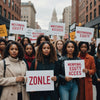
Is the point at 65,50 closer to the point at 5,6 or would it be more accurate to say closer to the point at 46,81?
the point at 46,81

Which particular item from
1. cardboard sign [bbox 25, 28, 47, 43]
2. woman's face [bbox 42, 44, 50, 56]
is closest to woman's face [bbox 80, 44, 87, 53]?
woman's face [bbox 42, 44, 50, 56]

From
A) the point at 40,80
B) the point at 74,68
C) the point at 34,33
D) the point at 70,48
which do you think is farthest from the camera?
the point at 34,33

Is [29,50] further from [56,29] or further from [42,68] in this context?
[56,29]

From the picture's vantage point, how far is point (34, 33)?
8.64m

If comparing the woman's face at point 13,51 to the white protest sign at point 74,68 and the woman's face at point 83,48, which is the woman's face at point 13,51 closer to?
the white protest sign at point 74,68

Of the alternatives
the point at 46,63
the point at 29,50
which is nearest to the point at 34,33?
the point at 29,50

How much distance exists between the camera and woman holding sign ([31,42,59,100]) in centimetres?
316

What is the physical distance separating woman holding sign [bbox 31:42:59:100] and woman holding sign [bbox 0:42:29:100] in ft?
0.83

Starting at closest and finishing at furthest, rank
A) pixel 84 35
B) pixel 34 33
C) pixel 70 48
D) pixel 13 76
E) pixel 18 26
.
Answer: pixel 13 76
pixel 70 48
pixel 84 35
pixel 18 26
pixel 34 33

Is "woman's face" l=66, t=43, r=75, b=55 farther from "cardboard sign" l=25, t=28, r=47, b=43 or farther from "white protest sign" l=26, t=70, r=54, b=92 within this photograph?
"cardboard sign" l=25, t=28, r=47, b=43

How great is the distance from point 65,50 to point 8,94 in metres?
1.66

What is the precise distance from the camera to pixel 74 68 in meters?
3.35

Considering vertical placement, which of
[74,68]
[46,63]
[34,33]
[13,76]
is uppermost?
[34,33]

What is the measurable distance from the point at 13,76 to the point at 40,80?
55 centimetres
